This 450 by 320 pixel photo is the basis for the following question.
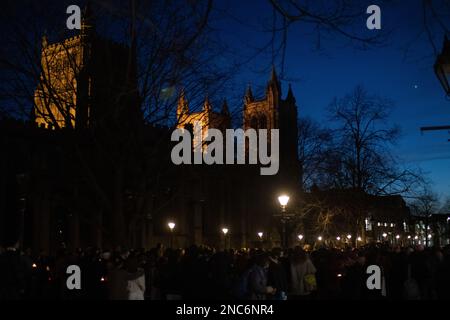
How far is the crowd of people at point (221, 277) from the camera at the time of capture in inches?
414

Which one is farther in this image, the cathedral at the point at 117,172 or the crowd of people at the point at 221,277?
the cathedral at the point at 117,172

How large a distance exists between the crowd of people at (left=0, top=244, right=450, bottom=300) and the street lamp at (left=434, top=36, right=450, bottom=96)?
5702mm

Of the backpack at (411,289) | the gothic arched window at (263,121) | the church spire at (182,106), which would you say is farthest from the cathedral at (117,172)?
the backpack at (411,289)

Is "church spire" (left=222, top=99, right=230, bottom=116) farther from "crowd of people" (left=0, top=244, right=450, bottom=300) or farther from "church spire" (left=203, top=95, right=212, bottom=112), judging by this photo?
"crowd of people" (left=0, top=244, right=450, bottom=300)

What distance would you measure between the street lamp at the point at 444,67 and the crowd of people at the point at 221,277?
18.7ft

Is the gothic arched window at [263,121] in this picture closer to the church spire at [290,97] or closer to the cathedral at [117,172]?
the cathedral at [117,172]

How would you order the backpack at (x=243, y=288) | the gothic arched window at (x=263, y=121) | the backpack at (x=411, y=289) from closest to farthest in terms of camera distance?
the backpack at (x=243, y=288) → the backpack at (x=411, y=289) → the gothic arched window at (x=263, y=121)

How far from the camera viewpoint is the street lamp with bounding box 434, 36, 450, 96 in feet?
19.6

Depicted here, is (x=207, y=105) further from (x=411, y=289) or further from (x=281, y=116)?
(x=281, y=116)

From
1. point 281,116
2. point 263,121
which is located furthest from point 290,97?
point 263,121

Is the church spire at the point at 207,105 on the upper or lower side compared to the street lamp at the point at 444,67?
upper

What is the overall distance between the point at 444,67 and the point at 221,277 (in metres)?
7.69

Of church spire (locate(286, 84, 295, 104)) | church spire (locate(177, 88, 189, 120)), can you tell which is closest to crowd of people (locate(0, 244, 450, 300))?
church spire (locate(177, 88, 189, 120))
